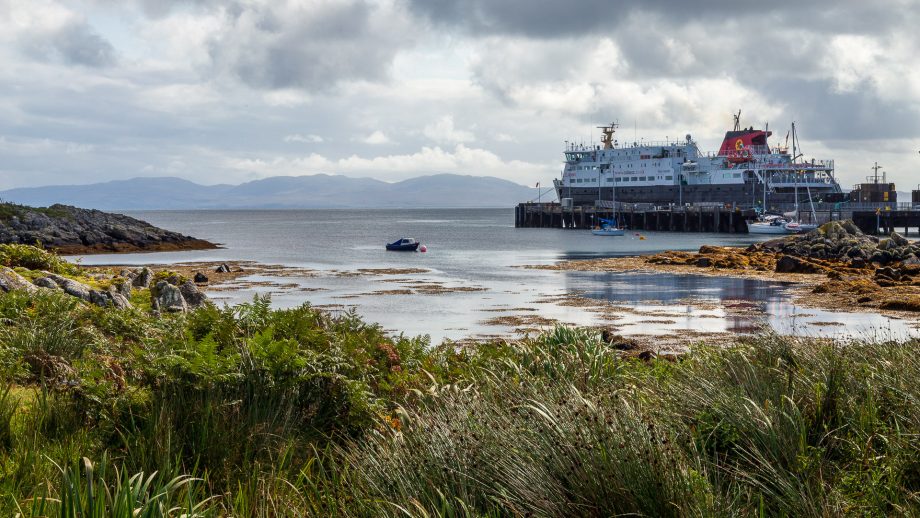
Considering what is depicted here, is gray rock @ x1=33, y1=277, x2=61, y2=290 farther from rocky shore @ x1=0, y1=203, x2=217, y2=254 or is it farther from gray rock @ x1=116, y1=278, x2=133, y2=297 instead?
rocky shore @ x1=0, y1=203, x2=217, y2=254

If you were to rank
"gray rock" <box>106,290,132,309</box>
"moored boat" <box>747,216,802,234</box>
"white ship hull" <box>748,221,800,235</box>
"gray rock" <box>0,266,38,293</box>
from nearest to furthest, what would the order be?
"gray rock" <box>0,266,38,293</box> → "gray rock" <box>106,290,132,309</box> → "moored boat" <box>747,216,802,234</box> → "white ship hull" <box>748,221,800,235</box>

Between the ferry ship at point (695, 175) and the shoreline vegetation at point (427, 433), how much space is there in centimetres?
9634

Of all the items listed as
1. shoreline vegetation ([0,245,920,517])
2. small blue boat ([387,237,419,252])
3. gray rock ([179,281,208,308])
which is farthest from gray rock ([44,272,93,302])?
small blue boat ([387,237,419,252])

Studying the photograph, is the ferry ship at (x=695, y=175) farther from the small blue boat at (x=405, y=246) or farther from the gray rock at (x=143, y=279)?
the gray rock at (x=143, y=279)

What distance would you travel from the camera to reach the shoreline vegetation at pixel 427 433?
14.9ft

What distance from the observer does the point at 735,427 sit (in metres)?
5.79

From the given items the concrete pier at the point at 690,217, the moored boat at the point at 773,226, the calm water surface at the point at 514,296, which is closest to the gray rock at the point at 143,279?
the calm water surface at the point at 514,296

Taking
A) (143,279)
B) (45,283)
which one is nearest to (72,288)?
(45,283)

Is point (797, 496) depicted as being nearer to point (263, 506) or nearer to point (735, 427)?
point (735, 427)

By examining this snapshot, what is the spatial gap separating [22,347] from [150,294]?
12952 mm

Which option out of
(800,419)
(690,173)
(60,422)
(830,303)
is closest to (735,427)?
(800,419)

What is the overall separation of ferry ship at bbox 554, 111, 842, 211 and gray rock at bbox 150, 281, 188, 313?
87.1m

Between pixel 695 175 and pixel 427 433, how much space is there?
352ft

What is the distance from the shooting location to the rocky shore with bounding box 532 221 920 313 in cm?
2921
